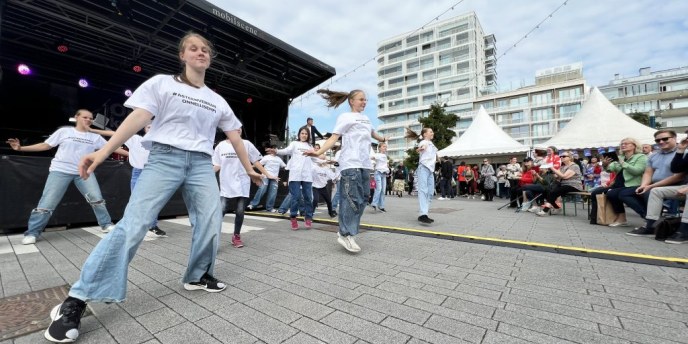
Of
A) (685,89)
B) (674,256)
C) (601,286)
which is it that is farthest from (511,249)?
(685,89)

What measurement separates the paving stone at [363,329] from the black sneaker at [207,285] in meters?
0.99

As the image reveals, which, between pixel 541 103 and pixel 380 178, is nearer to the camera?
pixel 380 178

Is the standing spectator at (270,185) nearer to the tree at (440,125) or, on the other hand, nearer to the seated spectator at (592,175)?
the seated spectator at (592,175)

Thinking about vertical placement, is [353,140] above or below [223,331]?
above

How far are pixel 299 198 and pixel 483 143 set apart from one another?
14798 millimetres

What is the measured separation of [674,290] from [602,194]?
455 cm

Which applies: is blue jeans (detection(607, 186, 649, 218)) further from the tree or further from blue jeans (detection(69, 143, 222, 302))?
the tree

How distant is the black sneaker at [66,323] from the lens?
1605mm

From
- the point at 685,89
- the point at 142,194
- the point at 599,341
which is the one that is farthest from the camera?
Result: the point at 685,89

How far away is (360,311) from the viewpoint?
2016mm

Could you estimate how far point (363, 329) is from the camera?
177cm

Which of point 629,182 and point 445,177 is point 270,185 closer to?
point 629,182

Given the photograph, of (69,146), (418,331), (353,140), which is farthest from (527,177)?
(69,146)

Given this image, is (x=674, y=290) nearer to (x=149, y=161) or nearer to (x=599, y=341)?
(x=599, y=341)
